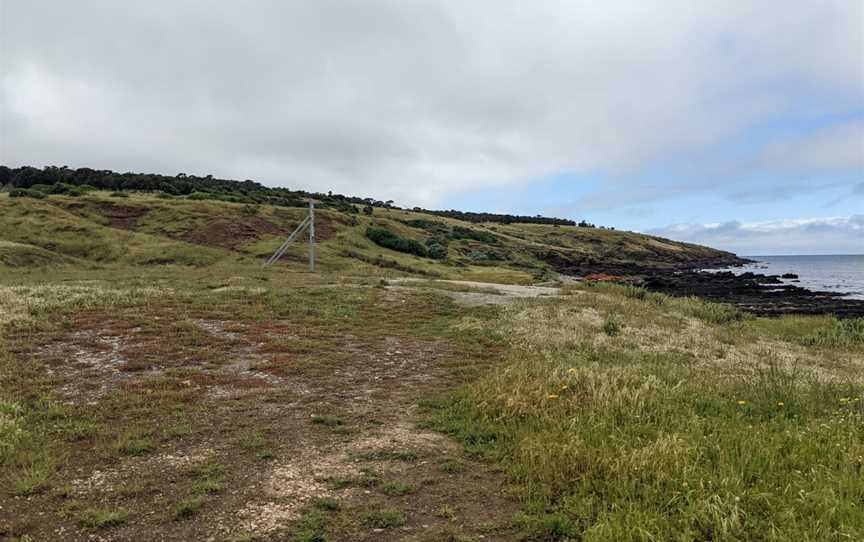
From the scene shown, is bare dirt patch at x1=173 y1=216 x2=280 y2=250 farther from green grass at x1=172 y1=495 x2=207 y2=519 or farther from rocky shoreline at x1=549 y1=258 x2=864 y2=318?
green grass at x1=172 y1=495 x2=207 y2=519

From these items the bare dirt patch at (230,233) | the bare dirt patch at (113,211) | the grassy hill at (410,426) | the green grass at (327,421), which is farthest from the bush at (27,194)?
the green grass at (327,421)

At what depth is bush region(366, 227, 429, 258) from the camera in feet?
186

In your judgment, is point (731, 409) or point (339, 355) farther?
point (339, 355)

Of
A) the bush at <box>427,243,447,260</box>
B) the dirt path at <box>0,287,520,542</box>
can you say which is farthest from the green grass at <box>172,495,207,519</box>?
the bush at <box>427,243,447,260</box>

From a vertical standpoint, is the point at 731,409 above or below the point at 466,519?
above

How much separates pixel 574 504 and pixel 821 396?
5742 millimetres

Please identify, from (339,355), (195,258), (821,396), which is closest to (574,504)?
(821,396)

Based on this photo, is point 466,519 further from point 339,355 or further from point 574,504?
point 339,355

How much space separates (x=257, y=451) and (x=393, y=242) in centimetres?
5004

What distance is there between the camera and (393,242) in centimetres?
5706

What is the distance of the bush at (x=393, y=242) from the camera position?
56.7 metres

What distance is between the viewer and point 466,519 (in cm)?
558

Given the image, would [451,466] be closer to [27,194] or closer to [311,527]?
[311,527]

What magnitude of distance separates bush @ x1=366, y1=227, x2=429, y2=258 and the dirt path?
43.0m
